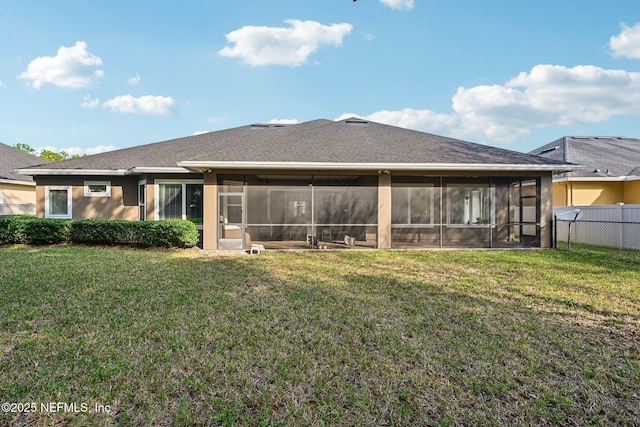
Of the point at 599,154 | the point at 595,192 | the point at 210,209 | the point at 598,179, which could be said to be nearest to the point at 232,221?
the point at 210,209

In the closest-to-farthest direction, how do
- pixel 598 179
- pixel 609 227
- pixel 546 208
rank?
pixel 546 208 < pixel 609 227 < pixel 598 179

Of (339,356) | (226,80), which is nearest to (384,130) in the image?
(226,80)

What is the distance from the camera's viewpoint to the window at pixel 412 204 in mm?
11648

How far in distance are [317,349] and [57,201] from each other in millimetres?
13333

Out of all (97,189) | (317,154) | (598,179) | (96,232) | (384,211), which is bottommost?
(96,232)

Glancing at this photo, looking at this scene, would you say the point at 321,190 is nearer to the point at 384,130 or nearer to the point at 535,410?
the point at 384,130

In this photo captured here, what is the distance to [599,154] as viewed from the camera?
17391 mm

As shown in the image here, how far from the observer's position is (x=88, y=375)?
2.86m

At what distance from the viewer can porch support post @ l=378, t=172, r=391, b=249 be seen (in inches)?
424

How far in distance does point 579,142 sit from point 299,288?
65.2 feet

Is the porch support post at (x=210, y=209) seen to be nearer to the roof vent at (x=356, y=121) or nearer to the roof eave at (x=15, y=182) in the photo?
the roof vent at (x=356, y=121)

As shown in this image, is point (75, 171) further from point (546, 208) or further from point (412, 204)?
point (546, 208)

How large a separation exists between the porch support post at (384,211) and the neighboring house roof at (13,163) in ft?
51.8

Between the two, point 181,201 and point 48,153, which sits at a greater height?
point 48,153
